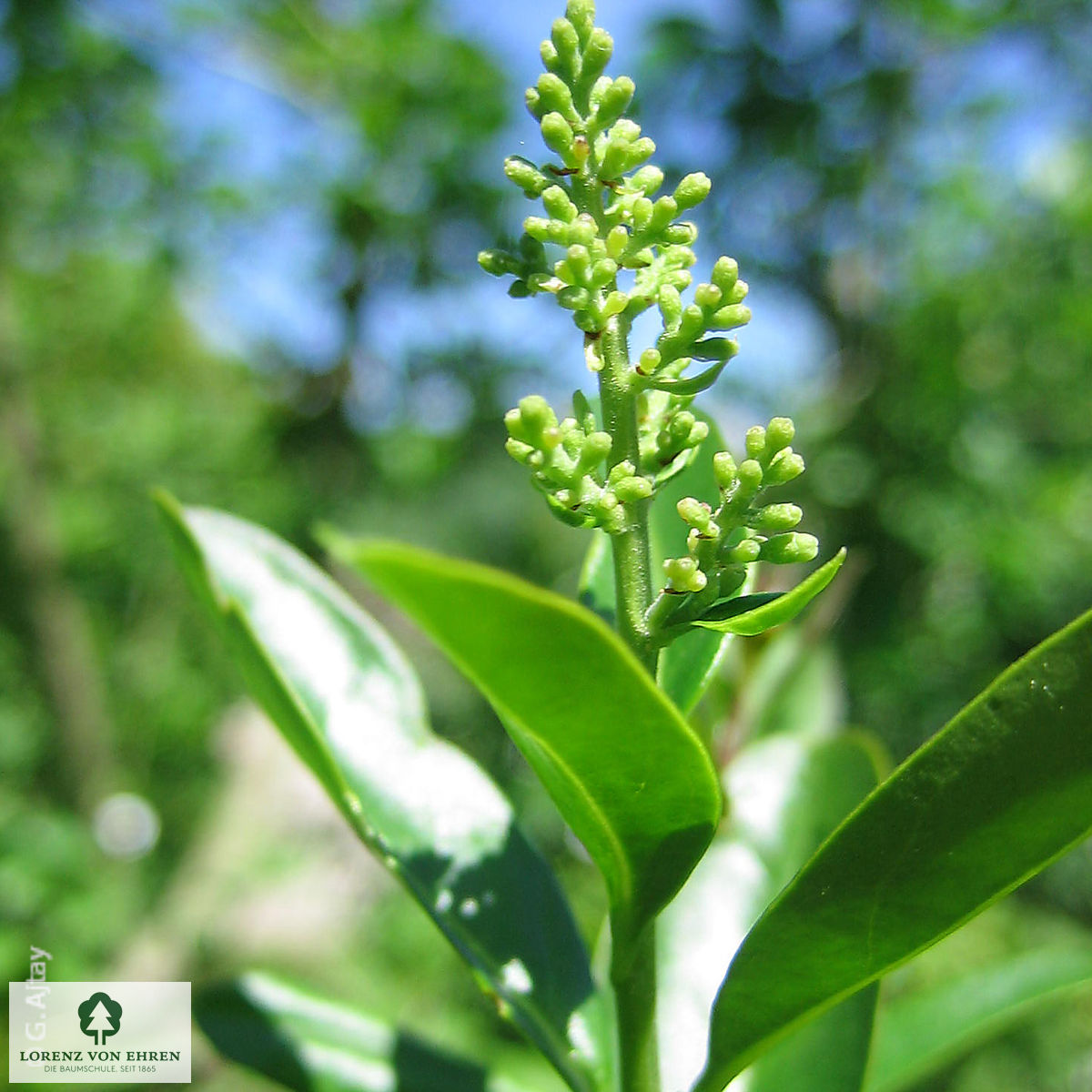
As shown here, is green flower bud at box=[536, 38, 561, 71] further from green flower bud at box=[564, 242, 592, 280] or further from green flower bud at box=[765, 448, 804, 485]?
green flower bud at box=[765, 448, 804, 485]

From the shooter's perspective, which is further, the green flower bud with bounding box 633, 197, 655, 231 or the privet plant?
the green flower bud with bounding box 633, 197, 655, 231

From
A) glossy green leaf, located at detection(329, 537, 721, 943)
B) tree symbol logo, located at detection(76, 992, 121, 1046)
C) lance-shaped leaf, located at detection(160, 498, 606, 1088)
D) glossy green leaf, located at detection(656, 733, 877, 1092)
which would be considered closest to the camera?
glossy green leaf, located at detection(329, 537, 721, 943)

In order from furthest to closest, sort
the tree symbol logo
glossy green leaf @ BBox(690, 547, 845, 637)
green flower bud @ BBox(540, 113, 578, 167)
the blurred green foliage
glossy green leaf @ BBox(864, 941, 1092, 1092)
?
the blurred green foliage → the tree symbol logo → glossy green leaf @ BBox(864, 941, 1092, 1092) → green flower bud @ BBox(540, 113, 578, 167) → glossy green leaf @ BBox(690, 547, 845, 637)

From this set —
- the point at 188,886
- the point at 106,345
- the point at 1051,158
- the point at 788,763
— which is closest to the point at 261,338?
the point at 106,345

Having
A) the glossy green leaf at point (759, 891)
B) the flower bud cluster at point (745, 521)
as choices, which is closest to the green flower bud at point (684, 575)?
the flower bud cluster at point (745, 521)

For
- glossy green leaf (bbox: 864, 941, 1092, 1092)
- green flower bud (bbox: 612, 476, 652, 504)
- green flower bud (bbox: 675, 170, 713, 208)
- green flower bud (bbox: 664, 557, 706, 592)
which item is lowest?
glossy green leaf (bbox: 864, 941, 1092, 1092)

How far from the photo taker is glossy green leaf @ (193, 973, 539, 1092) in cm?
89

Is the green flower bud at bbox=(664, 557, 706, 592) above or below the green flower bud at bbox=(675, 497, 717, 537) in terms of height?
below

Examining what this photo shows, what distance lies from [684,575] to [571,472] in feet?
0.31

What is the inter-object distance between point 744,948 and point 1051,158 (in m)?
5.74

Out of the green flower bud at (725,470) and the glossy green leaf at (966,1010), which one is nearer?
the green flower bud at (725,470)

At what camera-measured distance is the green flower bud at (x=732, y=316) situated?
2.02 ft

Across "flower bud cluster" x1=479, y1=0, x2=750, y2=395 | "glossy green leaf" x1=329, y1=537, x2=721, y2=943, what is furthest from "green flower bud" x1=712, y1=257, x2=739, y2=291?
"glossy green leaf" x1=329, y1=537, x2=721, y2=943

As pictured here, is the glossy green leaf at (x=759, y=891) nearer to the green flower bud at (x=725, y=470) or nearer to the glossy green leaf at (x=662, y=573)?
the glossy green leaf at (x=662, y=573)
